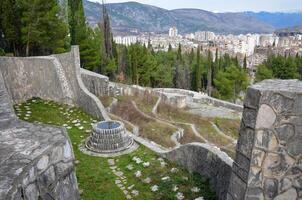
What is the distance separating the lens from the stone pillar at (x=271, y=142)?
432 cm

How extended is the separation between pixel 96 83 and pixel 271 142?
1305cm

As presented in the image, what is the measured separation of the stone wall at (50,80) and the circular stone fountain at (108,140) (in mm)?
2085

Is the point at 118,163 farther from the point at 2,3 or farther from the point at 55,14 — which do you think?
the point at 2,3

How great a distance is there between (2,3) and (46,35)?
352 cm

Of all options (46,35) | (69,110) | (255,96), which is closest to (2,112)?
(255,96)

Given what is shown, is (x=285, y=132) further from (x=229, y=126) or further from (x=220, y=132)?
(x=229, y=126)

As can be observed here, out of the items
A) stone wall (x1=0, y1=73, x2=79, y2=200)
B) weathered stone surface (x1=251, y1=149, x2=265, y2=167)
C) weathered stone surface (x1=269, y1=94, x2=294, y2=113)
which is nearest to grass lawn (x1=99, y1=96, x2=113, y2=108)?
stone wall (x1=0, y1=73, x2=79, y2=200)

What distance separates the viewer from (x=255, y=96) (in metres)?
4.38

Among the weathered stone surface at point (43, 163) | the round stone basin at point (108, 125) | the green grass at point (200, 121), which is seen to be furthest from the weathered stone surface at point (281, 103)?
the green grass at point (200, 121)

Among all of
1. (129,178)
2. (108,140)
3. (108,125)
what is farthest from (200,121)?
(129,178)

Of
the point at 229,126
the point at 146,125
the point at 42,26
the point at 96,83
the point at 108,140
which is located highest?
the point at 42,26

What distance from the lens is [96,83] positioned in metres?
16.6

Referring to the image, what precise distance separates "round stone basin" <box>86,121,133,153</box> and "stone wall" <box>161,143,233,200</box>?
2107 millimetres

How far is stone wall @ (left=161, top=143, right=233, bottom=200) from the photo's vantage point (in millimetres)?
6426
